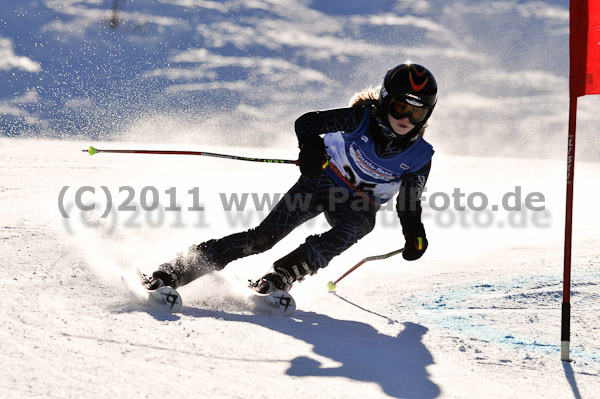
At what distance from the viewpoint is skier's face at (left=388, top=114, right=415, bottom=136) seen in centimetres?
346

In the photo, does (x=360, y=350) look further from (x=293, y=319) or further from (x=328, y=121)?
(x=328, y=121)

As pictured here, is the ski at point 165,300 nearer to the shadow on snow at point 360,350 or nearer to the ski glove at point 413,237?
the shadow on snow at point 360,350

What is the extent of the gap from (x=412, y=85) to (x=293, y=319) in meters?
1.56

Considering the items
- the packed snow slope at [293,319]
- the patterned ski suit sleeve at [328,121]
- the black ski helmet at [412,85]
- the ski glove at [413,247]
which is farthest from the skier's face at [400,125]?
the packed snow slope at [293,319]

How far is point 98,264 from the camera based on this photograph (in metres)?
4.00

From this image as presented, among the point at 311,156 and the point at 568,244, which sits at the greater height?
the point at 311,156

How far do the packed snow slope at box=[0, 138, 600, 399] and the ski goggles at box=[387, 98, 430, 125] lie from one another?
121 cm

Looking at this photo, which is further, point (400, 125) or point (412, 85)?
point (400, 125)

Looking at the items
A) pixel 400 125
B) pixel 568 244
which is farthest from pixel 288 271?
pixel 568 244

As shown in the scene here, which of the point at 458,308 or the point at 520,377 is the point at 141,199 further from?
the point at 520,377

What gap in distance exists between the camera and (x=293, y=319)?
10.3ft

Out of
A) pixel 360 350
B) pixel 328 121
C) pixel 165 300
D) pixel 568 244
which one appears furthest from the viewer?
pixel 328 121

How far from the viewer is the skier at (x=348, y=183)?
11.2 ft

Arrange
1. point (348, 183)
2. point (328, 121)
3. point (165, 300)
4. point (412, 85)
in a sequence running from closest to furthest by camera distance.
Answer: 1. point (165, 300)
2. point (412, 85)
3. point (328, 121)
4. point (348, 183)
